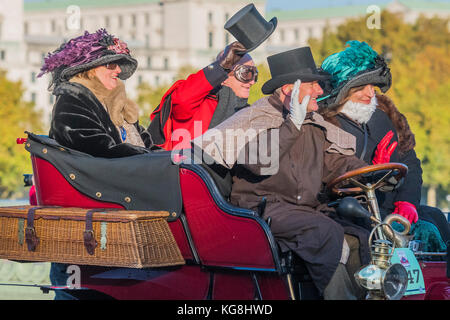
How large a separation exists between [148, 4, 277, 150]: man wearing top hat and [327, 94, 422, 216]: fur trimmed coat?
796mm

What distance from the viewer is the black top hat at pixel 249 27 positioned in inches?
246

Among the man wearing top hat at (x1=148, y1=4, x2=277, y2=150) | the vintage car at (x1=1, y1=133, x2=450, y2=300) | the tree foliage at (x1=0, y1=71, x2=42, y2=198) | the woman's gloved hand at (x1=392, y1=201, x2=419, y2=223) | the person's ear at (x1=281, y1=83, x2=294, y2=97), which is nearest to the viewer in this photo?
the vintage car at (x1=1, y1=133, x2=450, y2=300)

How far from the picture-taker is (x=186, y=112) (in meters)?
7.00

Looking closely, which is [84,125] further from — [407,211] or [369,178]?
[407,211]

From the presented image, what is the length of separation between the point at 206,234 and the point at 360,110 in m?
1.57

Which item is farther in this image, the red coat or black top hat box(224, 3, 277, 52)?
the red coat

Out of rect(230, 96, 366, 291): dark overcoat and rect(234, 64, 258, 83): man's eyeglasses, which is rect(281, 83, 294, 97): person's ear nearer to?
rect(230, 96, 366, 291): dark overcoat

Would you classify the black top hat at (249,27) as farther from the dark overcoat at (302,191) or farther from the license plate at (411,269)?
the license plate at (411,269)

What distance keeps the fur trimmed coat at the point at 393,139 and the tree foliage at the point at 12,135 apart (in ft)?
111

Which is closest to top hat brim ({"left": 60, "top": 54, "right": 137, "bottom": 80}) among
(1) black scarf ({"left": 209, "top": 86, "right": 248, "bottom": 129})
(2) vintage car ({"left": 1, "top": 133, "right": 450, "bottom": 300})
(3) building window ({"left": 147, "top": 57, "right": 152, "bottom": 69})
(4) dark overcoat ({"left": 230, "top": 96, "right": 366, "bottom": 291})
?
(2) vintage car ({"left": 1, "top": 133, "right": 450, "bottom": 300})

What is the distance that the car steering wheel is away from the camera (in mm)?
5332

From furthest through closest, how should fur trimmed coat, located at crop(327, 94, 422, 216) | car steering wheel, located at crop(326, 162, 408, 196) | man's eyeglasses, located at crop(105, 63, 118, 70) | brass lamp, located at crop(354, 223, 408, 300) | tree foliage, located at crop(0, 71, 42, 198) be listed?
tree foliage, located at crop(0, 71, 42, 198), fur trimmed coat, located at crop(327, 94, 422, 216), man's eyeglasses, located at crop(105, 63, 118, 70), car steering wheel, located at crop(326, 162, 408, 196), brass lamp, located at crop(354, 223, 408, 300)
